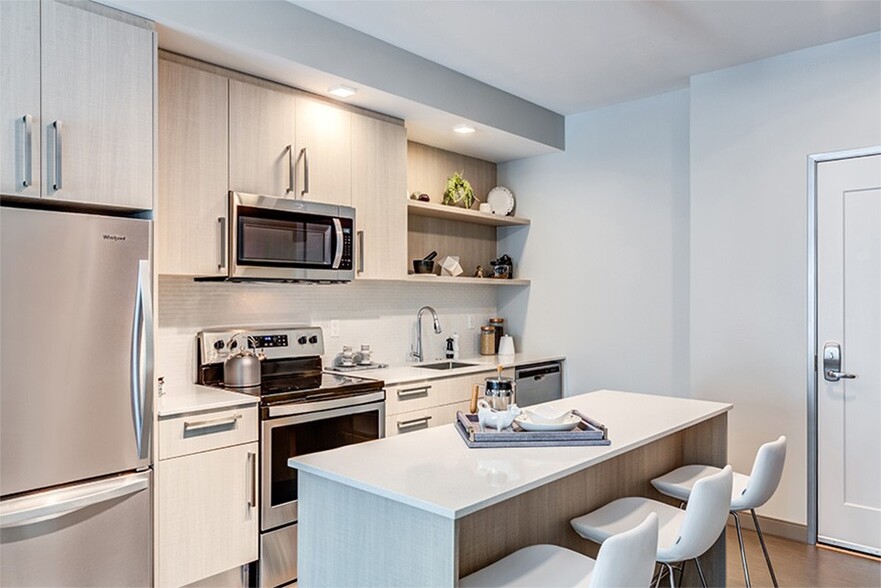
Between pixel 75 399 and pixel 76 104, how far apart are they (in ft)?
3.52

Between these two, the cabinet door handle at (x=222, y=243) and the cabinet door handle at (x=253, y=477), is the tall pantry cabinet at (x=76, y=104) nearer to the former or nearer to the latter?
the cabinet door handle at (x=222, y=243)

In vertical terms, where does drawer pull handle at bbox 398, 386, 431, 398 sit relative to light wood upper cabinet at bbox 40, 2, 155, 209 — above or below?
below

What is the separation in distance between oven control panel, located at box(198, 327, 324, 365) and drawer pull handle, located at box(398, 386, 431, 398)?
2.00ft

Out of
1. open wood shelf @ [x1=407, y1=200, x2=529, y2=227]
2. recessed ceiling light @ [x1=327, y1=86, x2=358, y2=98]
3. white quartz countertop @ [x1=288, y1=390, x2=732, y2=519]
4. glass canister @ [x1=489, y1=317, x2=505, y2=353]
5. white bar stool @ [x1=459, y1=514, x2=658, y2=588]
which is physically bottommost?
white bar stool @ [x1=459, y1=514, x2=658, y2=588]

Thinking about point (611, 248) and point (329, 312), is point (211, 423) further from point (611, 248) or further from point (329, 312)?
point (611, 248)

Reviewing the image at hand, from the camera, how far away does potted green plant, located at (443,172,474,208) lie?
448 centimetres

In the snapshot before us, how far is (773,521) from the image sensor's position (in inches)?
140

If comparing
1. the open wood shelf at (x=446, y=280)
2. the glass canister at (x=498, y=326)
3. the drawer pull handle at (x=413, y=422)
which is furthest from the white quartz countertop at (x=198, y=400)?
the glass canister at (x=498, y=326)

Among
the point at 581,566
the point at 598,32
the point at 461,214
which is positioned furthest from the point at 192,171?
the point at 581,566

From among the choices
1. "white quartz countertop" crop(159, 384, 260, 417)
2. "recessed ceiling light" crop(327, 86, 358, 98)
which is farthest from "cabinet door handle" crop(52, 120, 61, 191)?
"recessed ceiling light" crop(327, 86, 358, 98)

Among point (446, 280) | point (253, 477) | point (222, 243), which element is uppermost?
point (222, 243)

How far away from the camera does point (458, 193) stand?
14.8 feet

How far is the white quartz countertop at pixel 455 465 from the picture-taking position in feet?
4.95

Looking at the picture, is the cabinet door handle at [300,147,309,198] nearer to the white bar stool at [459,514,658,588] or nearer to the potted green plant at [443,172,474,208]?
the potted green plant at [443,172,474,208]
